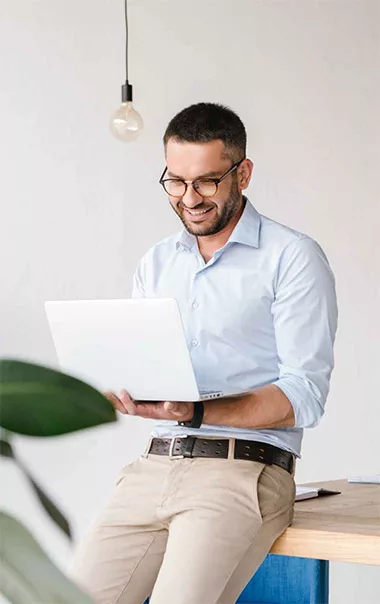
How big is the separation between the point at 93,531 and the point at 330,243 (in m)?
2.38

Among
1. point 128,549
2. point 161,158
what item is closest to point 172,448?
point 128,549

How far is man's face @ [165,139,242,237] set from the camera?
235cm

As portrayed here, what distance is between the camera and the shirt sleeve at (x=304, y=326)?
84.4 inches

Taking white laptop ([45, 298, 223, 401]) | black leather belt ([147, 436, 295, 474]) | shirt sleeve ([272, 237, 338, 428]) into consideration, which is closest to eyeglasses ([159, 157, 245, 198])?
shirt sleeve ([272, 237, 338, 428])

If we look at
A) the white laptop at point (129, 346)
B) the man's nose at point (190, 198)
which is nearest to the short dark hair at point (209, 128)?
the man's nose at point (190, 198)

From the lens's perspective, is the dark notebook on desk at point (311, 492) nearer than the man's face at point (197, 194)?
No

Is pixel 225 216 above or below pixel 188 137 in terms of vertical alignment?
below

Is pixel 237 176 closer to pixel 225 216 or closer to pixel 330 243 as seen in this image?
pixel 225 216

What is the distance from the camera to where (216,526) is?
2.03m

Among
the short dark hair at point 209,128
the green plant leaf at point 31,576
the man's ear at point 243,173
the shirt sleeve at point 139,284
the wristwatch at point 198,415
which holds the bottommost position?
the wristwatch at point 198,415

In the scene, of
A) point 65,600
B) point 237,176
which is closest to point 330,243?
point 237,176

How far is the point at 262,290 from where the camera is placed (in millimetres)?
2271

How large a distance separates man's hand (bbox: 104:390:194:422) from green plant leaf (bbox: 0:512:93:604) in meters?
1.69

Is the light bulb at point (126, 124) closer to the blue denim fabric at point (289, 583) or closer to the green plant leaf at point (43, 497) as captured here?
the blue denim fabric at point (289, 583)
